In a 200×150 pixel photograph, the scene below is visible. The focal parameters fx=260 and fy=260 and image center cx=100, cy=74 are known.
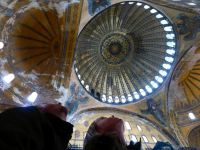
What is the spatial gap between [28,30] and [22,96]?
2.91 meters

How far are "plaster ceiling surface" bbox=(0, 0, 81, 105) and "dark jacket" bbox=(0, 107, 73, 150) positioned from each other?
788 cm

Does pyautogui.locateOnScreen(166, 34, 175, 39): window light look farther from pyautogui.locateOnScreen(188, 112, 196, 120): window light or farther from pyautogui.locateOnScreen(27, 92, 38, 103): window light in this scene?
pyautogui.locateOnScreen(27, 92, 38, 103): window light

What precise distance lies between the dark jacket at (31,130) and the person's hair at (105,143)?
0.16m

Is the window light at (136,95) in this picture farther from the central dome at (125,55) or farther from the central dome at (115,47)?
the central dome at (115,47)

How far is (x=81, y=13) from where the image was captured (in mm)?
10477

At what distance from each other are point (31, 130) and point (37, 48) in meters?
11.6

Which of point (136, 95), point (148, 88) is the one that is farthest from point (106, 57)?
point (148, 88)

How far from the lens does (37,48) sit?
12.6 m

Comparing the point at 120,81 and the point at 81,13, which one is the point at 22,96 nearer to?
the point at 81,13

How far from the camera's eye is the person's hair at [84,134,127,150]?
165cm

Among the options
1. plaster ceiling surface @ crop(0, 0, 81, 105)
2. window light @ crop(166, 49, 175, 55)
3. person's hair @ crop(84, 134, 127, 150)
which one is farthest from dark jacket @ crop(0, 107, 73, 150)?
window light @ crop(166, 49, 175, 55)

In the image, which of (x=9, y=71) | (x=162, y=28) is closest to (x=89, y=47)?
(x=162, y=28)

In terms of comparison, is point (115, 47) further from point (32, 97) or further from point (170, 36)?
point (32, 97)

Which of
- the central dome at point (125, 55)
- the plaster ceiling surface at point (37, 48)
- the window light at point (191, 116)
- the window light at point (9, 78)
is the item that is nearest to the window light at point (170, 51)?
the central dome at point (125, 55)
